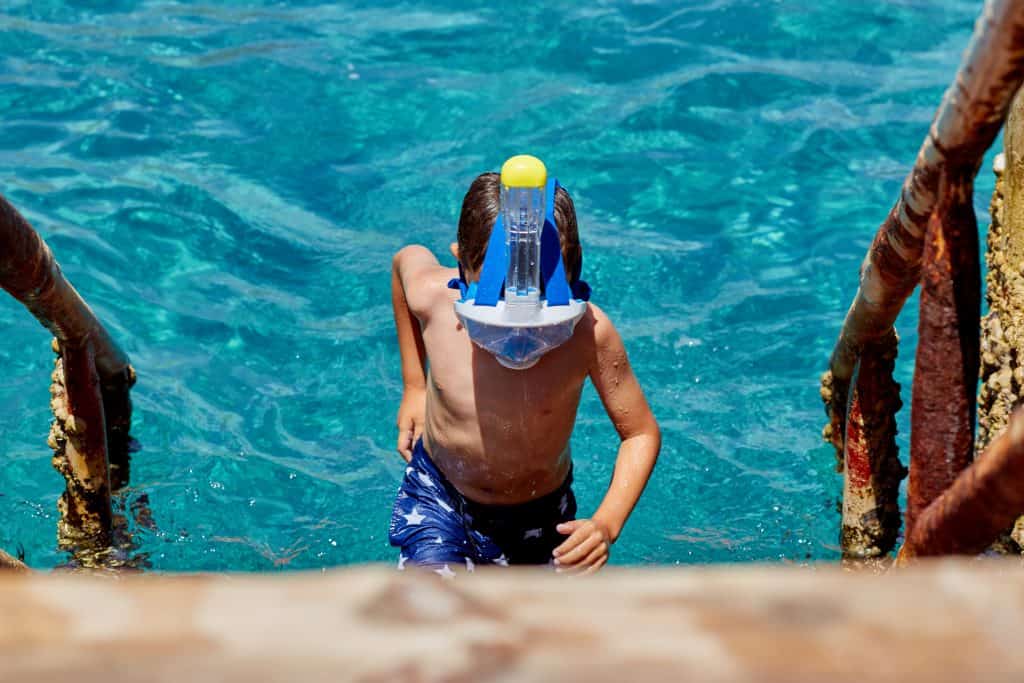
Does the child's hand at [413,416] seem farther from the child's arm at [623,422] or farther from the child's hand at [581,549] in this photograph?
the child's hand at [581,549]

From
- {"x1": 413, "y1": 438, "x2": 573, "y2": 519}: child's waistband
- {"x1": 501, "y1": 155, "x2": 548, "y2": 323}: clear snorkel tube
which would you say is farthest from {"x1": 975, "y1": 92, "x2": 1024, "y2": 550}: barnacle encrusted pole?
{"x1": 413, "y1": 438, "x2": 573, "y2": 519}: child's waistband

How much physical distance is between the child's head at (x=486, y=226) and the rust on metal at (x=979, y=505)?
1401mm

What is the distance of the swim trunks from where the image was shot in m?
3.68

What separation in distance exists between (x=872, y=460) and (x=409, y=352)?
4.61 ft

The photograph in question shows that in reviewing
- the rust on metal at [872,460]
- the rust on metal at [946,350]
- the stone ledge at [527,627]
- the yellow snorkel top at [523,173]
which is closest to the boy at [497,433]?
the yellow snorkel top at [523,173]

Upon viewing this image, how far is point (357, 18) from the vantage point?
890 centimetres

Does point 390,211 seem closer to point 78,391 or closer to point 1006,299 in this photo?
point 78,391

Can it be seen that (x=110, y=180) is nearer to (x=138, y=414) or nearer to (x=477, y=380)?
(x=138, y=414)

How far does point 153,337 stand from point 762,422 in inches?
109

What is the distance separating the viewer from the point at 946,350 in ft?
7.63

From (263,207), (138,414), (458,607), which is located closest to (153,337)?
(138,414)

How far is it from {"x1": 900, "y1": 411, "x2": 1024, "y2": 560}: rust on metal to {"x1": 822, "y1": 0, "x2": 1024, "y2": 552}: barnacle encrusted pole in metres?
0.29

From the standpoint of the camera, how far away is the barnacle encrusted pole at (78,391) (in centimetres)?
354

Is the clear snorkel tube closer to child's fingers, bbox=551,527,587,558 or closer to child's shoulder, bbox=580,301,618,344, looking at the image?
child's shoulder, bbox=580,301,618,344
